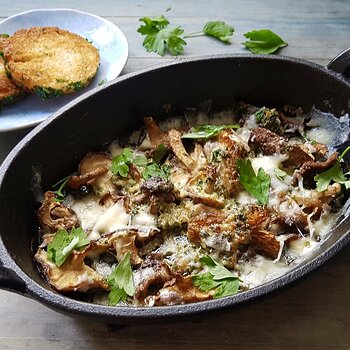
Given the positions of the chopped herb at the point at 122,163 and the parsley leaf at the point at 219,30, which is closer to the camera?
the chopped herb at the point at 122,163

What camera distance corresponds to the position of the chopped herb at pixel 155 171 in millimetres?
1731

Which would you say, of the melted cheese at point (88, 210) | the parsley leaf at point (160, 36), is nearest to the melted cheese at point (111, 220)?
the melted cheese at point (88, 210)

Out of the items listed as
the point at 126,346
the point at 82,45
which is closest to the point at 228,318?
the point at 126,346

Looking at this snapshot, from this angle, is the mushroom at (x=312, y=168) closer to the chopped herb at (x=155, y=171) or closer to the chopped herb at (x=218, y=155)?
the chopped herb at (x=218, y=155)

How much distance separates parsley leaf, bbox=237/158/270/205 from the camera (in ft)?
5.46

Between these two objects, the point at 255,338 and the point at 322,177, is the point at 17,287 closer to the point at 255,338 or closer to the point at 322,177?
the point at 255,338

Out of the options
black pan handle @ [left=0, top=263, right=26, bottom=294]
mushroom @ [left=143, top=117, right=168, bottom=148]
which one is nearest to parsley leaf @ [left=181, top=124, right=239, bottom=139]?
mushroom @ [left=143, top=117, right=168, bottom=148]

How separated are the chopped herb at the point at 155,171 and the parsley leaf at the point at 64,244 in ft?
0.81

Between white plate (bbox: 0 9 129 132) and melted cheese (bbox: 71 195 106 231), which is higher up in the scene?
white plate (bbox: 0 9 129 132)

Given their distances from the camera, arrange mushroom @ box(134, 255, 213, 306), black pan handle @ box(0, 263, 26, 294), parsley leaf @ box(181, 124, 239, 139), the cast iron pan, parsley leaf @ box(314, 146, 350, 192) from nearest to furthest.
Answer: black pan handle @ box(0, 263, 26, 294)
mushroom @ box(134, 255, 213, 306)
the cast iron pan
parsley leaf @ box(314, 146, 350, 192)
parsley leaf @ box(181, 124, 239, 139)

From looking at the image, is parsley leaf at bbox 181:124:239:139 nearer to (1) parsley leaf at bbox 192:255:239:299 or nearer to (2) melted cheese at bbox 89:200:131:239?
(2) melted cheese at bbox 89:200:131:239

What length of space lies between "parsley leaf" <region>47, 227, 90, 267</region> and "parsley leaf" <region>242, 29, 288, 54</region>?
0.99 m

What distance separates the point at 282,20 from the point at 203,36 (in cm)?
31

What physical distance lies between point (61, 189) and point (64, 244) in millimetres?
224
